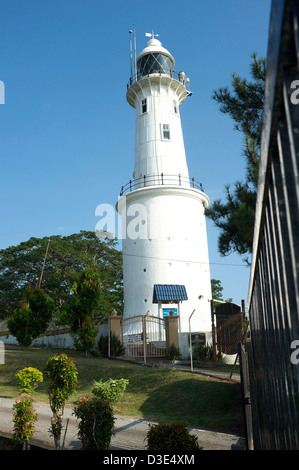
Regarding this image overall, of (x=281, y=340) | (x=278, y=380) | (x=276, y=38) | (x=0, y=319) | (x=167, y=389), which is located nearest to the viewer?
(x=276, y=38)

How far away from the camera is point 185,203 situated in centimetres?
2645

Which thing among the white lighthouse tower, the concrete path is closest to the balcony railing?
the white lighthouse tower

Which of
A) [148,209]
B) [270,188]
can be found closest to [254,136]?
[270,188]

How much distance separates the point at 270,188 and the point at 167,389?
39.0 ft

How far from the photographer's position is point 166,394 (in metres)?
12.4

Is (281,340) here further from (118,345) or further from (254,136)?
(118,345)

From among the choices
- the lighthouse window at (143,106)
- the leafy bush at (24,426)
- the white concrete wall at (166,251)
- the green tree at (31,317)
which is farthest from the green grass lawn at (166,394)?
the lighthouse window at (143,106)

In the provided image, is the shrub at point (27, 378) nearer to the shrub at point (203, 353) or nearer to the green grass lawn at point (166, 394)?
the green grass lawn at point (166, 394)

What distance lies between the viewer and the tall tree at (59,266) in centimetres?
3509

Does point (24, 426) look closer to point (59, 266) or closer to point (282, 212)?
point (282, 212)

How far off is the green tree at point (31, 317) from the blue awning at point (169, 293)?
6.15 meters

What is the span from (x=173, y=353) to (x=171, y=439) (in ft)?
47.4

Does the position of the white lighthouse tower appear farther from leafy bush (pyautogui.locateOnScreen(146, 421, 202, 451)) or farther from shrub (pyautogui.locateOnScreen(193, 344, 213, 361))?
leafy bush (pyautogui.locateOnScreen(146, 421, 202, 451))

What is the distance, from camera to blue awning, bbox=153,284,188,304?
908 inches
